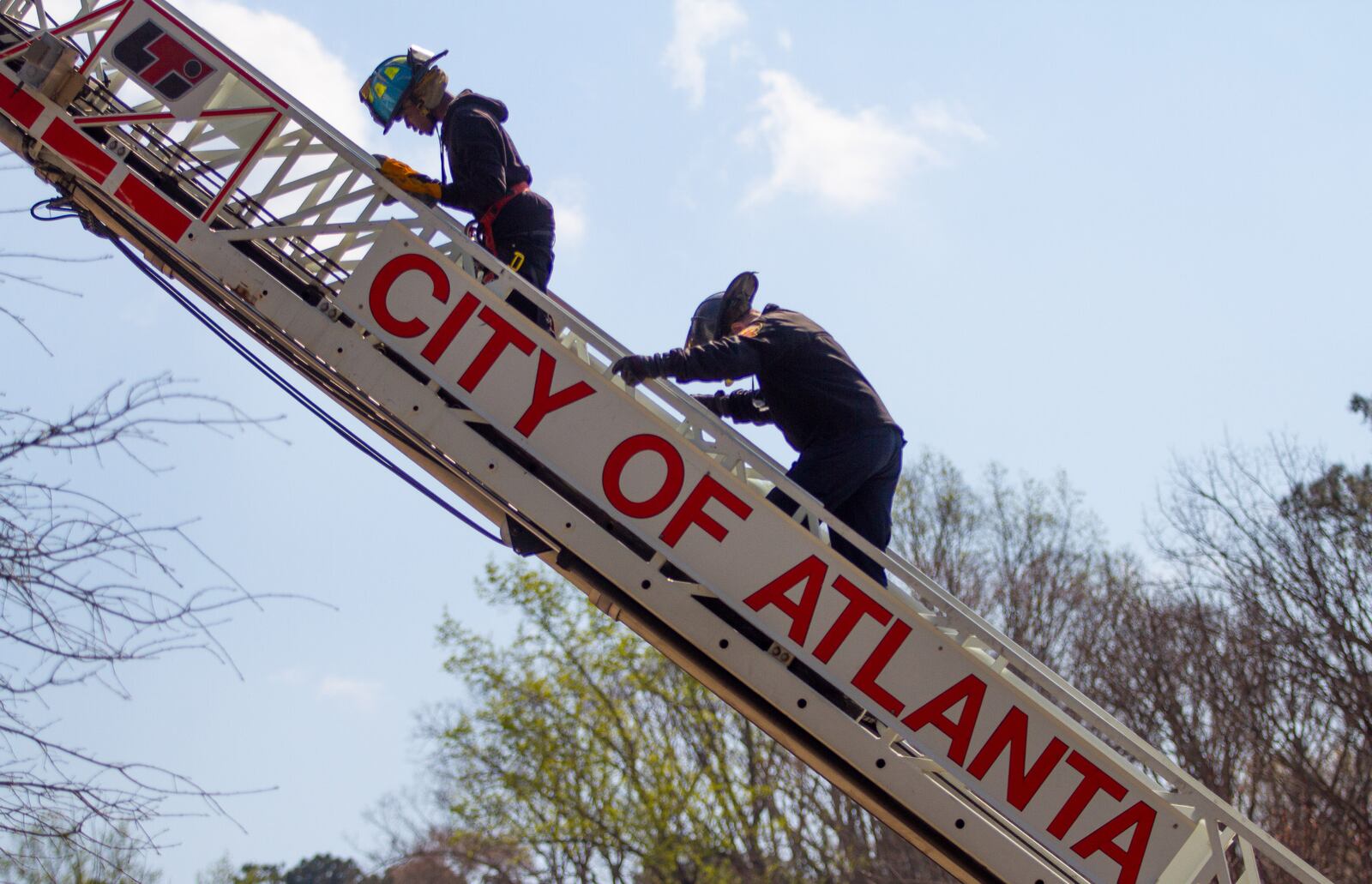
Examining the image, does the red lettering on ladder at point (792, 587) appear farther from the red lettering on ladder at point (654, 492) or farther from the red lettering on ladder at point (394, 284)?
the red lettering on ladder at point (394, 284)

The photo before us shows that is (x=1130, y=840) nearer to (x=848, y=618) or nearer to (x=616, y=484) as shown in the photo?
(x=848, y=618)

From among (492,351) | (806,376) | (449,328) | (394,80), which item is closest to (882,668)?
(806,376)

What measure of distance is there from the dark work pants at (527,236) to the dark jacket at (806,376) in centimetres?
105

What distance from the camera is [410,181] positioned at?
214 inches

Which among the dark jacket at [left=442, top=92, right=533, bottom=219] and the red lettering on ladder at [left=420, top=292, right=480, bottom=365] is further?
the dark jacket at [left=442, top=92, right=533, bottom=219]

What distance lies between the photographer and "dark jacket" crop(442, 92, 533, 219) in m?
5.74

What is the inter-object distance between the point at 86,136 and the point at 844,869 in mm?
21294

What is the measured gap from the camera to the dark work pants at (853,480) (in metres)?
5.40

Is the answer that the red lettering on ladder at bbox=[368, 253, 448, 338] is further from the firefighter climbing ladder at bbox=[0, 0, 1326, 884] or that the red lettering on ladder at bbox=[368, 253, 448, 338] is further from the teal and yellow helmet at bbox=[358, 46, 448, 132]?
the teal and yellow helmet at bbox=[358, 46, 448, 132]

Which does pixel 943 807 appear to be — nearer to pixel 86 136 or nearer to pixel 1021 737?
pixel 1021 737

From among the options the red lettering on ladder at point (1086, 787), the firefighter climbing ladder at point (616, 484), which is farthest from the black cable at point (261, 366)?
the red lettering on ladder at point (1086, 787)

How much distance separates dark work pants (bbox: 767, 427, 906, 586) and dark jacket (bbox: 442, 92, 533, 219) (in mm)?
1763

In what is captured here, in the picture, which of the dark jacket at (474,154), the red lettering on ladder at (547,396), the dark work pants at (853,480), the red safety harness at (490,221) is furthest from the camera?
the red safety harness at (490,221)

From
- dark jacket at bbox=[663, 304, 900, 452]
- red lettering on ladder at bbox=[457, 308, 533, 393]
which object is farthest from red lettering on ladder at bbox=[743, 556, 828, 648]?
red lettering on ladder at bbox=[457, 308, 533, 393]
